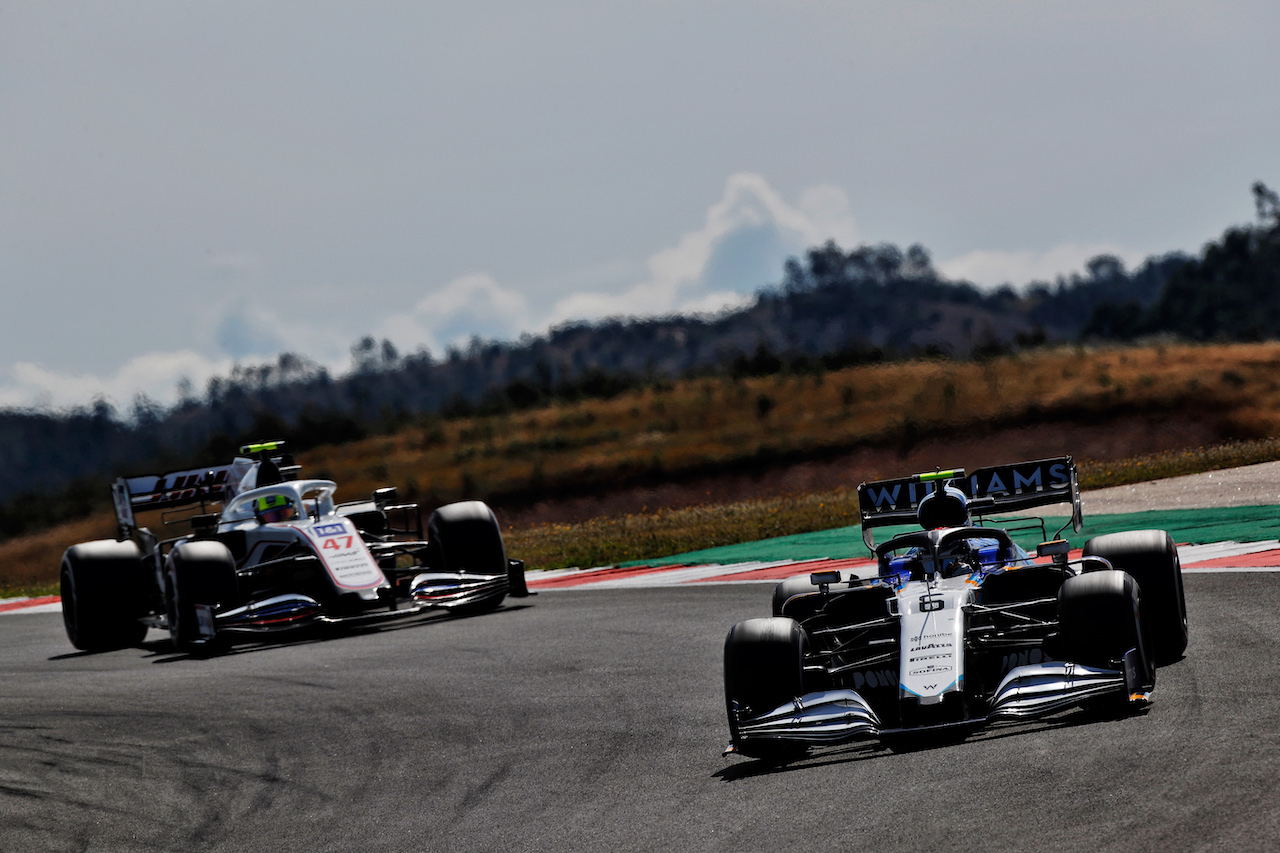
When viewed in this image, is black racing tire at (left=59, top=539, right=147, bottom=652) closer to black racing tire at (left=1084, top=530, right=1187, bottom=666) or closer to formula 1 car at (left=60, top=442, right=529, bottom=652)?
formula 1 car at (left=60, top=442, right=529, bottom=652)

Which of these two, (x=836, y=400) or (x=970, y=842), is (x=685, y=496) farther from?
(x=970, y=842)

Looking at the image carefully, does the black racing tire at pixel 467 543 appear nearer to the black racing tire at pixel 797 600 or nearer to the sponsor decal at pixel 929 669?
the black racing tire at pixel 797 600

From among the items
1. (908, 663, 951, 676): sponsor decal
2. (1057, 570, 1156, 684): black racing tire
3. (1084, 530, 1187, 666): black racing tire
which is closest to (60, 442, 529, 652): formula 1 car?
(1084, 530, 1187, 666): black racing tire

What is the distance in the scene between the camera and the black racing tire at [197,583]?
1423 centimetres

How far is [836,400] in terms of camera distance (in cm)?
4447

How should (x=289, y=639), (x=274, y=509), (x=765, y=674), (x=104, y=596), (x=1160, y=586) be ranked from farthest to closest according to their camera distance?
(x=104, y=596)
(x=274, y=509)
(x=289, y=639)
(x=1160, y=586)
(x=765, y=674)

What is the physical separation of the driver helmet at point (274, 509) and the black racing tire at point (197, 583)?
905 mm

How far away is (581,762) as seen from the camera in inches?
303

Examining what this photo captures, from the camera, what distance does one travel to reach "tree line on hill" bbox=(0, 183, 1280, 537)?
41.8m

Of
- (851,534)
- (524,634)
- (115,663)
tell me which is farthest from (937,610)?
(851,534)

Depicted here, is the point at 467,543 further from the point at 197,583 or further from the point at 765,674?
the point at 765,674

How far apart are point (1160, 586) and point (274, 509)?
9.95 meters

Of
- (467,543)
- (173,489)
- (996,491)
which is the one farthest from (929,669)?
(173,489)

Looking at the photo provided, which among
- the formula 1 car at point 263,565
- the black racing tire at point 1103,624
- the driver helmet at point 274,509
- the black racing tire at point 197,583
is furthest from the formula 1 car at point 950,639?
the driver helmet at point 274,509
